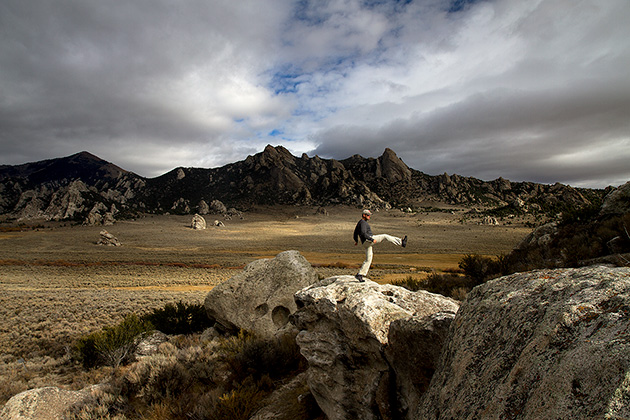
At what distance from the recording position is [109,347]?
900 centimetres

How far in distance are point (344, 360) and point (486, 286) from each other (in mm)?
2597

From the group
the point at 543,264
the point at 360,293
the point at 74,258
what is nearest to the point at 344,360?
the point at 360,293

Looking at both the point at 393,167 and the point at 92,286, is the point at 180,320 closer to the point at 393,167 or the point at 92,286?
the point at 92,286

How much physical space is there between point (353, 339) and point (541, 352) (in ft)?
9.78

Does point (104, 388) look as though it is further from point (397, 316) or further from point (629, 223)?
point (629, 223)

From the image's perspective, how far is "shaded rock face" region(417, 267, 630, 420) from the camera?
139cm

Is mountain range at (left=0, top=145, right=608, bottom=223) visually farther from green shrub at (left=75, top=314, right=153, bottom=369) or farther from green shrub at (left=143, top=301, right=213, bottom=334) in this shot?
green shrub at (left=75, top=314, right=153, bottom=369)

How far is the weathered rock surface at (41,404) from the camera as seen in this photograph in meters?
5.12

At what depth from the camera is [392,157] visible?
17062 cm

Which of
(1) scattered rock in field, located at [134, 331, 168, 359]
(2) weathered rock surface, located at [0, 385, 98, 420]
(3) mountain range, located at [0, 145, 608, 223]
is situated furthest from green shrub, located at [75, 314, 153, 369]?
(3) mountain range, located at [0, 145, 608, 223]

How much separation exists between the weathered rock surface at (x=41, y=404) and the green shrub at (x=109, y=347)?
333 cm

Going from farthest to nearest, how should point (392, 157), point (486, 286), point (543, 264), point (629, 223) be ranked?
point (392, 157), point (543, 264), point (629, 223), point (486, 286)

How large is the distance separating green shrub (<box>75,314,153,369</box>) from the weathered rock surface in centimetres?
333

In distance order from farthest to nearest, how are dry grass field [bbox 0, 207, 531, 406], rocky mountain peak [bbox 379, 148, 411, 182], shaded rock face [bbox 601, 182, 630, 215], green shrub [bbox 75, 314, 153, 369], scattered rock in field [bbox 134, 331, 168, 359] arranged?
rocky mountain peak [bbox 379, 148, 411, 182], shaded rock face [bbox 601, 182, 630, 215], dry grass field [bbox 0, 207, 531, 406], scattered rock in field [bbox 134, 331, 168, 359], green shrub [bbox 75, 314, 153, 369]
